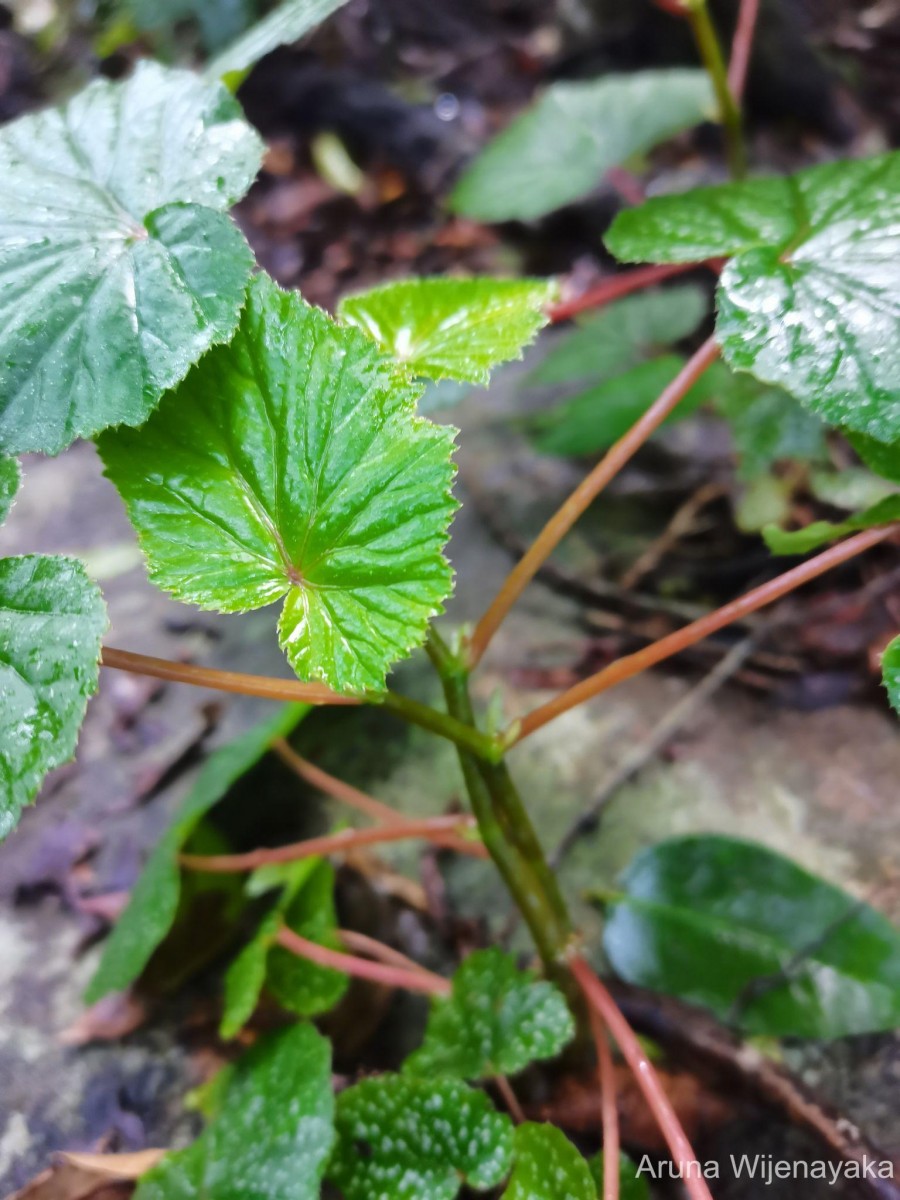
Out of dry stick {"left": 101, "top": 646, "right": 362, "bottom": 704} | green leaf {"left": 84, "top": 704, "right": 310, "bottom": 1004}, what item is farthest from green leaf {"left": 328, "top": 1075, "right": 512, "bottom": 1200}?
dry stick {"left": 101, "top": 646, "right": 362, "bottom": 704}

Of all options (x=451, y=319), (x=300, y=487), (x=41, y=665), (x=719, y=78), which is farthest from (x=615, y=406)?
(x=41, y=665)

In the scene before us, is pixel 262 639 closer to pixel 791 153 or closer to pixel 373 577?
pixel 373 577

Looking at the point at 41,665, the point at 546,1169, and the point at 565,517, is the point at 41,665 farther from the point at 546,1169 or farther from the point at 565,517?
the point at 546,1169

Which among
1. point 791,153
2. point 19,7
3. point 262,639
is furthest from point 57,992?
point 19,7

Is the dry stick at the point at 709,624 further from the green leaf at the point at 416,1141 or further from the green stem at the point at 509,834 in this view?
the green leaf at the point at 416,1141

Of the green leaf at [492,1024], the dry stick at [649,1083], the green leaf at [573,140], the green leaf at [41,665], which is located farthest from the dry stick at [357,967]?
the green leaf at [573,140]

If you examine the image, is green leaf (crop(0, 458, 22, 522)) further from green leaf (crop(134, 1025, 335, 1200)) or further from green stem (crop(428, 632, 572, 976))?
green leaf (crop(134, 1025, 335, 1200))

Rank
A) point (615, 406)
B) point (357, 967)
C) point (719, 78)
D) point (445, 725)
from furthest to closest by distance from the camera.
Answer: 1. point (615, 406)
2. point (719, 78)
3. point (357, 967)
4. point (445, 725)
